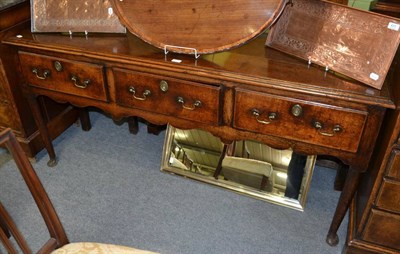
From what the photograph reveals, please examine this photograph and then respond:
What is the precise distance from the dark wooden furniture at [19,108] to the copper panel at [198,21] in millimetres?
673

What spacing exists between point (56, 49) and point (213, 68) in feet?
2.56

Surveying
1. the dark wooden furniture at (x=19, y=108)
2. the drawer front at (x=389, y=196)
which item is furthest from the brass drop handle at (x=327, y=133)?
the dark wooden furniture at (x=19, y=108)

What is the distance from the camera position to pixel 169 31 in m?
1.67

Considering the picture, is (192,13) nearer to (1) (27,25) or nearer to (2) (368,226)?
(1) (27,25)

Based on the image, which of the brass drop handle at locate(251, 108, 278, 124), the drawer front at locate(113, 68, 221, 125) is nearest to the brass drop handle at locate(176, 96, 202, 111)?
the drawer front at locate(113, 68, 221, 125)

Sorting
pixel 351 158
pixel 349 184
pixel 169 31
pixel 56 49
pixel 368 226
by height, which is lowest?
pixel 368 226

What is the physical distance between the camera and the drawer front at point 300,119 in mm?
1444

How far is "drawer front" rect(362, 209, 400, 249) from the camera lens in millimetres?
1579

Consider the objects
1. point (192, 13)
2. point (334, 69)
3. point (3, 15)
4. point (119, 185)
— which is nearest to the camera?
point (334, 69)

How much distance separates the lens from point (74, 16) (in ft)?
6.22

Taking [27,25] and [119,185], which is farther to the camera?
[119,185]

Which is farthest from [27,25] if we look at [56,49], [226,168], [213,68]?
[226,168]

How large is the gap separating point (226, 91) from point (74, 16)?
919mm

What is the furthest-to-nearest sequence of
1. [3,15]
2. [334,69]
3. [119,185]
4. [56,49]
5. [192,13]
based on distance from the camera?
[119,185] < [3,15] < [56,49] < [192,13] < [334,69]
